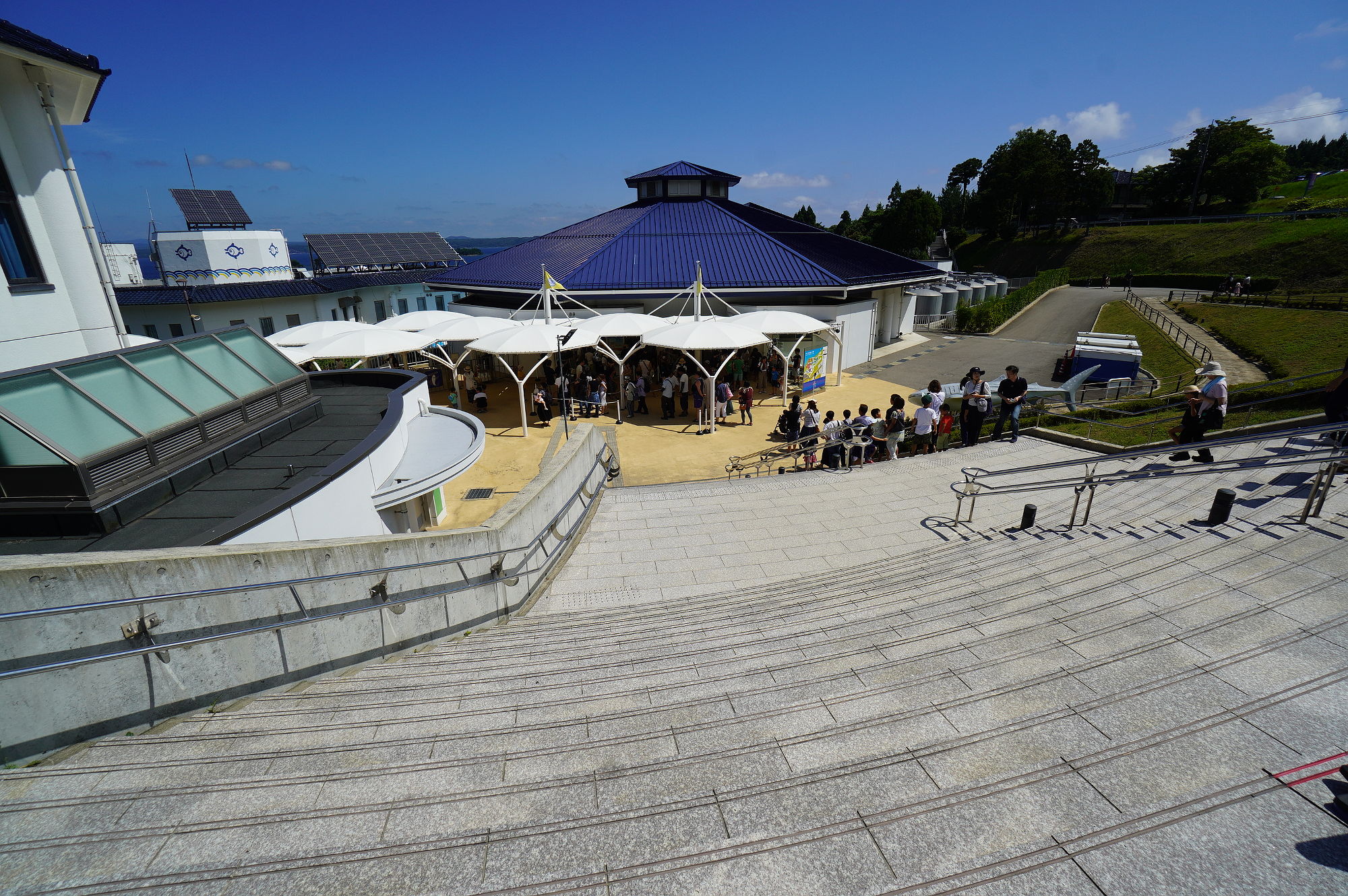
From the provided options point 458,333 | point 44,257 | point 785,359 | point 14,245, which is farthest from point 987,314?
Answer: point 14,245

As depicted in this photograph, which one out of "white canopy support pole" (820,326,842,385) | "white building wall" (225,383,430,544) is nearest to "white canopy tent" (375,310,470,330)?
"white canopy support pole" (820,326,842,385)

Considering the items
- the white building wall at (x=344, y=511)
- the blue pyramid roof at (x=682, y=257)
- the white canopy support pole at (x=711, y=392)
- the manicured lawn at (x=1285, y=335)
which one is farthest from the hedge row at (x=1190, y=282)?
the white building wall at (x=344, y=511)

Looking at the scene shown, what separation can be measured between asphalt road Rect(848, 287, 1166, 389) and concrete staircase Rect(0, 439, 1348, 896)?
20.1 metres

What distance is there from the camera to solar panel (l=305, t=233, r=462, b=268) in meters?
40.3

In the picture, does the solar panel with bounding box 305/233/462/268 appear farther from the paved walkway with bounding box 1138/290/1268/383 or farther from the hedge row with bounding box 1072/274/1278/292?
the hedge row with bounding box 1072/274/1278/292

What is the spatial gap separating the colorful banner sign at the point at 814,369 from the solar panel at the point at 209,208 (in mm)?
37210

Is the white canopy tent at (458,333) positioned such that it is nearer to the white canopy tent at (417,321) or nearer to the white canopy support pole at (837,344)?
the white canopy tent at (417,321)

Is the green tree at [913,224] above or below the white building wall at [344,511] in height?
above

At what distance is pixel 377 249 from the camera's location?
44.3 m

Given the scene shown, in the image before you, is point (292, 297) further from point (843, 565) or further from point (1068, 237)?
point (1068, 237)

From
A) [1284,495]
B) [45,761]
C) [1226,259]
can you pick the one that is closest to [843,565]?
[1284,495]

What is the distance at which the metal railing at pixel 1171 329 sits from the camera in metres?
22.3

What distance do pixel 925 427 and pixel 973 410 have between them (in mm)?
1105

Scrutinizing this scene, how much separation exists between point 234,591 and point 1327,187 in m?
106
